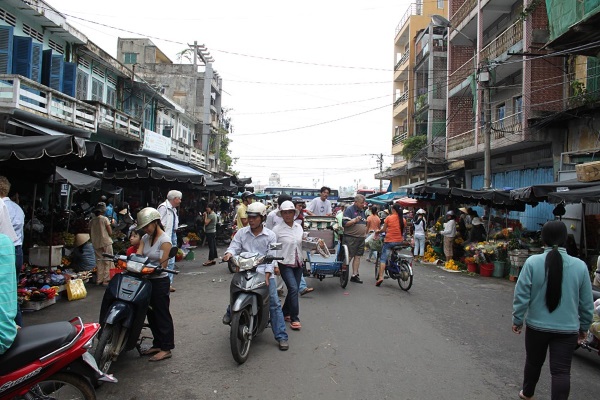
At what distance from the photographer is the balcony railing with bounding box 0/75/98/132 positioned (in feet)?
39.8

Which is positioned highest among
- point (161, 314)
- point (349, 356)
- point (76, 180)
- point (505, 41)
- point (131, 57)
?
point (131, 57)

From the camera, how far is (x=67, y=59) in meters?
16.8

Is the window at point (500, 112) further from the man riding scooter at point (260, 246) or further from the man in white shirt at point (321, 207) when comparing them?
the man riding scooter at point (260, 246)

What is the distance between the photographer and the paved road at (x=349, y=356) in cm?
415

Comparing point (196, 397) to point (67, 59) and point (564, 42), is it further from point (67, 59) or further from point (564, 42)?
point (67, 59)

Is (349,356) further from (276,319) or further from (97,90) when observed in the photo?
(97,90)

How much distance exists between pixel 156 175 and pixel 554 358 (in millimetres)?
10726

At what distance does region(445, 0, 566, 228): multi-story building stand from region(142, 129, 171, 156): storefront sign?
49.1 feet

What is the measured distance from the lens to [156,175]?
12242mm

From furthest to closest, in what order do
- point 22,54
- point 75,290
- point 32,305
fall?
point 22,54
point 75,290
point 32,305

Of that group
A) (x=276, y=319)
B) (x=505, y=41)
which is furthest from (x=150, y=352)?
(x=505, y=41)

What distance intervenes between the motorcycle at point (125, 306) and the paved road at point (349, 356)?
1.12ft

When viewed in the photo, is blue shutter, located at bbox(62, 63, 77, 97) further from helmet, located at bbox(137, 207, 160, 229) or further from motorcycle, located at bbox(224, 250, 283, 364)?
motorcycle, located at bbox(224, 250, 283, 364)

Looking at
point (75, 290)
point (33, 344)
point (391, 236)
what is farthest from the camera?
point (391, 236)
